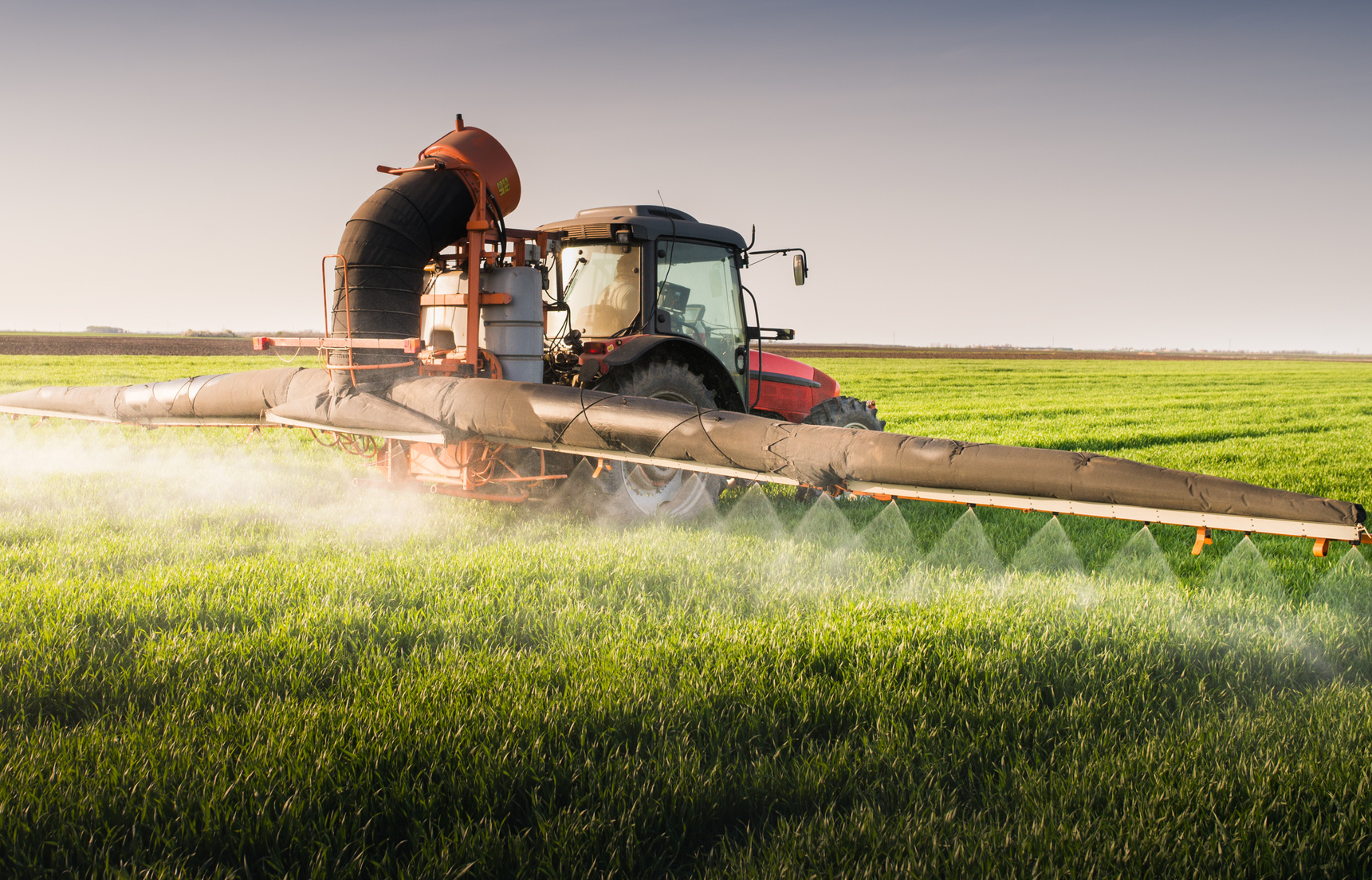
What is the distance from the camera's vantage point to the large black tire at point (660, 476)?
20.3ft

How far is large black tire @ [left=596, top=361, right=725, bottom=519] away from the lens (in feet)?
20.3

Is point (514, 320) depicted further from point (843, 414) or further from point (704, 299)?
point (843, 414)

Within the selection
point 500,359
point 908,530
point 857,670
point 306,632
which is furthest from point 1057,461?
point 500,359

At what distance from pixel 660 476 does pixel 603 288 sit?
65.5 inches

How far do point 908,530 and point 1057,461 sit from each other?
2744 mm

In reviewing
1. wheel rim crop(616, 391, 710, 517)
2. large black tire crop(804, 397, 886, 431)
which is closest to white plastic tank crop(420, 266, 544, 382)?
wheel rim crop(616, 391, 710, 517)

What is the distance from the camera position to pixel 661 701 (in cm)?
307

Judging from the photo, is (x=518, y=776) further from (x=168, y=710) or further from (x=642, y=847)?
(x=168, y=710)

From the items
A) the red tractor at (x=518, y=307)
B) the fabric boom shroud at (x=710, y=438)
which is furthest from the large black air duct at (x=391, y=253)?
the fabric boom shroud at (x=710, y=438)

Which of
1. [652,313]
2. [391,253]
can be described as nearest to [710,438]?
[391,253]

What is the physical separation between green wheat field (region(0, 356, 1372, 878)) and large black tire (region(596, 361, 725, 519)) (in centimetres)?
32

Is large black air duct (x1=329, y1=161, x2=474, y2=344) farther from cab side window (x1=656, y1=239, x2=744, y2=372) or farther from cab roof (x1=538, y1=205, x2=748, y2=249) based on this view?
cab side window (x1=656, y1=239, x2=744, y2=372)

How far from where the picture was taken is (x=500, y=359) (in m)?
5.78

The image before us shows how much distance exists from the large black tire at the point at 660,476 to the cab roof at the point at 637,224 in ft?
3.90
